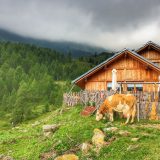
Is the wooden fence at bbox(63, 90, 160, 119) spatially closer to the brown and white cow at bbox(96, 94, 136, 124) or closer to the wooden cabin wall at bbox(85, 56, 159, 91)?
the brown and white cow at bbox(96, 94, 136, 124)

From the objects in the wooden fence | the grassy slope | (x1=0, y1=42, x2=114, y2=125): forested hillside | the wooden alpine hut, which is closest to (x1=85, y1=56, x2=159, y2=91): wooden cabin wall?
the wooden alpine hut

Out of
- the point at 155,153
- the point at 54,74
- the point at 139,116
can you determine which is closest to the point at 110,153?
the point at 155,153

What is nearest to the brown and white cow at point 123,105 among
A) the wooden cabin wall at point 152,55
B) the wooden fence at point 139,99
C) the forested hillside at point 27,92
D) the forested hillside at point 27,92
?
the wooden fence at point 139,99

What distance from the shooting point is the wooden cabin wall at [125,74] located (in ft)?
119

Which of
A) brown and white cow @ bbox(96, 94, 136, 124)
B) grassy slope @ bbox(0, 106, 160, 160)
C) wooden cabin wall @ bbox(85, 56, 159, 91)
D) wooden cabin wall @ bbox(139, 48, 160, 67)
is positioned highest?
wooden cabin wall @ bbox(139, 48, 160, 67)

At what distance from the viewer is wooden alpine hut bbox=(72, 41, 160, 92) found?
35.9 metres

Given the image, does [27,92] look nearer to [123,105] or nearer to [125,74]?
[125,74]

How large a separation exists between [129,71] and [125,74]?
591mm

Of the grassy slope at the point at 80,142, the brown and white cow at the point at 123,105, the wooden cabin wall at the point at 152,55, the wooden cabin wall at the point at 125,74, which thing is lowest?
the grassy slope at the point at 80,142

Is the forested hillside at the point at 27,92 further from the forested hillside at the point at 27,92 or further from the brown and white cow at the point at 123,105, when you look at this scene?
the brown and white cow at the point at 123,105

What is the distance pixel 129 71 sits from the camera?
37.4 m

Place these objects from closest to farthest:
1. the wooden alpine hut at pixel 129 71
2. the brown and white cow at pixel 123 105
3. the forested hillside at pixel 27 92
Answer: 1. the brown and white cow at pixel 123 105
2. the wooden alpine hut at pixel 129 71
3. the forested hillside at pixel 27 92

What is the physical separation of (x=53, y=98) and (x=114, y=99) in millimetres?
111782

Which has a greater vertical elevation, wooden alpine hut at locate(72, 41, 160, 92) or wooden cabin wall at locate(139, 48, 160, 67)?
wooden cabin wall at locate(139, 48, 160, 67)
